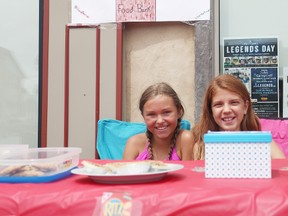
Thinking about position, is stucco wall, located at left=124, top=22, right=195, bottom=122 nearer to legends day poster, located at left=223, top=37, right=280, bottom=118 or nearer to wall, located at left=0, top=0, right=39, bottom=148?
legends day poster, located at left=223, top=37, right=280, bottom=118

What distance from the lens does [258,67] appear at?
229 centimetres

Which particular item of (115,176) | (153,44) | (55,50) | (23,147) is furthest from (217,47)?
(115,176)

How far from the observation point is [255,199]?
0.65 meters

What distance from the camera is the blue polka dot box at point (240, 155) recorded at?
80 centimetres

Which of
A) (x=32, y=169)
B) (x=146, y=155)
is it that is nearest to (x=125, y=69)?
(x=146, y=155)

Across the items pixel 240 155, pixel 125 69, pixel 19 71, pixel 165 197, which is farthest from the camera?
pixel 19 71

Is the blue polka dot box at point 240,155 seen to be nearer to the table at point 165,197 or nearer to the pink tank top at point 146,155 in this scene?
the table at point 165,197

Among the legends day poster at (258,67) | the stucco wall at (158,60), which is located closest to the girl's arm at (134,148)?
the stucco wall at (158,60)

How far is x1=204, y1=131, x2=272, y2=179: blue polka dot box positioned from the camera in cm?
80

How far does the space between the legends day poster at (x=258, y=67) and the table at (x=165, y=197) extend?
5.20ft

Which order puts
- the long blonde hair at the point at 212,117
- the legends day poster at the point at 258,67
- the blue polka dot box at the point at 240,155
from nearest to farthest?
the blue polka dot box at the point at 240,155, the long blonde hair at the point at 212,117, the legends day poster at the point at 258,67

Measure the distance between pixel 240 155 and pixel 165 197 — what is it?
219 millimetres

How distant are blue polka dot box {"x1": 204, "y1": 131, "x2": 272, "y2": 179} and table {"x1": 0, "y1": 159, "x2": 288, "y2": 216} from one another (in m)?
0.04

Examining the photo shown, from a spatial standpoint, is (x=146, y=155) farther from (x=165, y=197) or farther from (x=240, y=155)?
(x=165, y=197)
